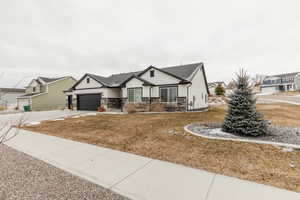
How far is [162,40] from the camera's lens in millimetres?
16562

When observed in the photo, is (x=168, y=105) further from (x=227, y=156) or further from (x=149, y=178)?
(x=149, y=178)

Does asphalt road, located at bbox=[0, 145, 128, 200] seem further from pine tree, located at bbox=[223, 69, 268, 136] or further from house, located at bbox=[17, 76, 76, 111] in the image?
house, located at bbox=[17, 76, 76, 111]

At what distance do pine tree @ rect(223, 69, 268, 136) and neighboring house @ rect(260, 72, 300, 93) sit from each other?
190 ft

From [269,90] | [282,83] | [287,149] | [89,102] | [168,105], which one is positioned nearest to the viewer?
[287,149]

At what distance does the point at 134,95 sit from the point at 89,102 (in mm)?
7711

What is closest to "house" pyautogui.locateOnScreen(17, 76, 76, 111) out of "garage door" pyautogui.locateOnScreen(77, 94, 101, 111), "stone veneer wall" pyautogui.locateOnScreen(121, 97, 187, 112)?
"garage door" pyautogui.locateOnScreen(77, 94, 101, 111)

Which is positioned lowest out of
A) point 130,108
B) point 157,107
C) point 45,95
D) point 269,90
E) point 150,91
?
point 130,108

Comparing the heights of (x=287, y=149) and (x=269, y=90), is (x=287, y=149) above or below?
below

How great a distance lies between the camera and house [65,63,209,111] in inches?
544

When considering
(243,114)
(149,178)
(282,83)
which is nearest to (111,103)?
(243,114)

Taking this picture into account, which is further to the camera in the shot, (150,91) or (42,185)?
(150,91)

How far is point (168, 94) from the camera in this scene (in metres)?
14.5

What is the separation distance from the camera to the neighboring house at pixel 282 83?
42928 millimetres

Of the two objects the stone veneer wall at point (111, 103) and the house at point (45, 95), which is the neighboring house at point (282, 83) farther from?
the house at point (45, 95)
